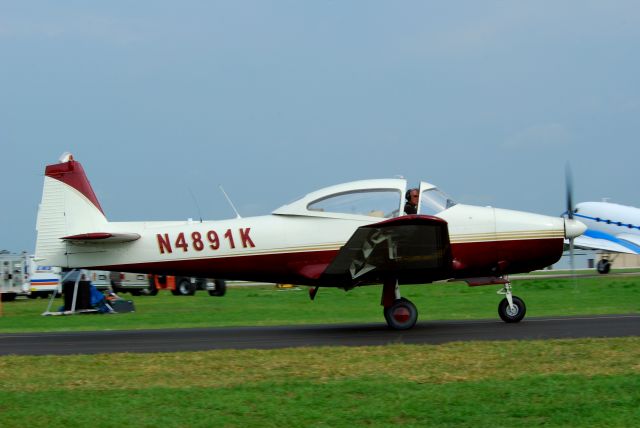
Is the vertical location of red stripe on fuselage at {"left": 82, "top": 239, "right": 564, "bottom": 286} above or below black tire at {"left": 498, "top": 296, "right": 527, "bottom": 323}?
above

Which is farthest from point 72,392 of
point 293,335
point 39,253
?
point 39,253

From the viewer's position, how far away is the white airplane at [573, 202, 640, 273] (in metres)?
41.8

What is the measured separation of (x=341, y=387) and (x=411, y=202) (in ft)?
20.1

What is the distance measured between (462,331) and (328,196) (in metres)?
3.08

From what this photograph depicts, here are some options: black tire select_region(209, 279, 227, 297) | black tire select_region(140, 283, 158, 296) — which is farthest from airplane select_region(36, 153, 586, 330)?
black tire select_region(140, 283, 158, 296)

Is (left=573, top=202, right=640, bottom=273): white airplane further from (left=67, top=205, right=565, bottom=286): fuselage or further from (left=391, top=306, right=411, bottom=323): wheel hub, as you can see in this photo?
(left=391, top=306, right=411, bottom=323): wheel hub

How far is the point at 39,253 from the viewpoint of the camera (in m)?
14.9

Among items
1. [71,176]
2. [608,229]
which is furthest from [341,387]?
[608,229]

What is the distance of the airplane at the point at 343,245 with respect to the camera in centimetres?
1334

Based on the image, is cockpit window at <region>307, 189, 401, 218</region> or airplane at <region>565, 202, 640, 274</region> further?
airplane at <region>565, 202, 640, 274</region>

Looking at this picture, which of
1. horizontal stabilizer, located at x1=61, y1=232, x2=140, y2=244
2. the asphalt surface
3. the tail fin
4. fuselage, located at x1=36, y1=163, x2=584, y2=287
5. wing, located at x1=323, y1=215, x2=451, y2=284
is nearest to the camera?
the asphalt surface

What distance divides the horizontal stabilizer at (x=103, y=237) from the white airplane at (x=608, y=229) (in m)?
31.1

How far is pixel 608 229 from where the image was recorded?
42938 millimetres

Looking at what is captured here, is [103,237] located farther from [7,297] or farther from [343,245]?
[7,297]
